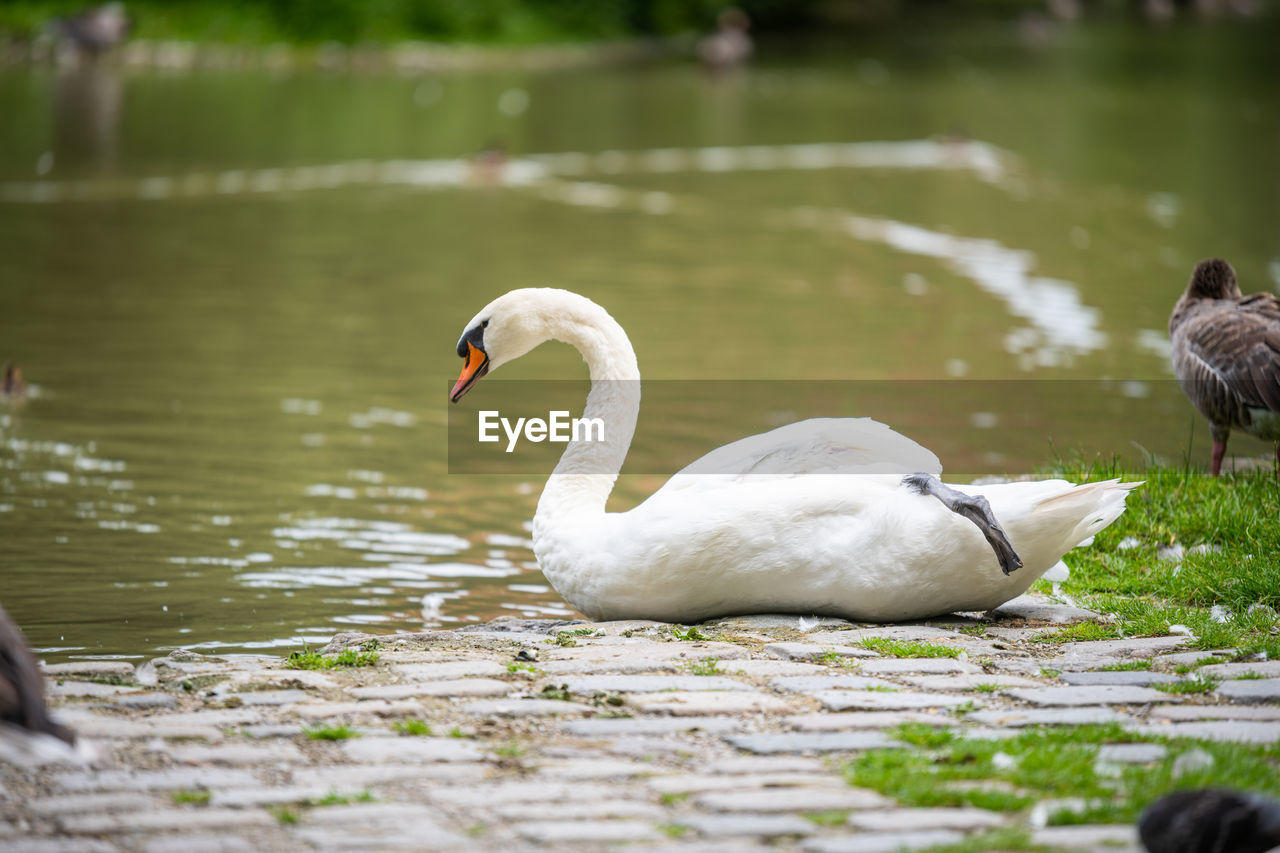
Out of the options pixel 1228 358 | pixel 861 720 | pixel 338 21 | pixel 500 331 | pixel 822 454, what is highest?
pixel 338 21

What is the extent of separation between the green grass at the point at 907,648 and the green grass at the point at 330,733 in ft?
6.30

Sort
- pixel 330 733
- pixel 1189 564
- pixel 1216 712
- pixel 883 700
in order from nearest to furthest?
pixel 330 733 < pixel 1216 712 < pixel 883 700 < pixel 1189 564

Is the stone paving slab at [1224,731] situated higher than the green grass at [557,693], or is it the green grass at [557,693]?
the stone paving slab at [1224,731]

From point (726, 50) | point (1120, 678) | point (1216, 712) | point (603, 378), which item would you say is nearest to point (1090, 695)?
point (1120, 678)

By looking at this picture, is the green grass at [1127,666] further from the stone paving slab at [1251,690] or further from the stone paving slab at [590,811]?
the stone paving slab at [590,811]

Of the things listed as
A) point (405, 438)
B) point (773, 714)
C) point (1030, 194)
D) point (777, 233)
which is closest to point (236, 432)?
point (405, 438)

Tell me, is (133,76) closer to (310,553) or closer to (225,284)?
(225,284)

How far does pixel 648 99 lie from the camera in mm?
33406

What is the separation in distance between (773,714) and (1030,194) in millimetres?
18798

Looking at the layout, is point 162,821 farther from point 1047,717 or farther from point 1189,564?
point 1189,564

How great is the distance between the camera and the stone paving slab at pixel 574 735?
12.2ft

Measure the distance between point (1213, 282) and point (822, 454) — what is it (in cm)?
338

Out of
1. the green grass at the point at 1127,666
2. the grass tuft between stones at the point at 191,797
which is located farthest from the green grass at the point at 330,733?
the green grass at the point at 1127,666

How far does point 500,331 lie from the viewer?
6.50 meters
